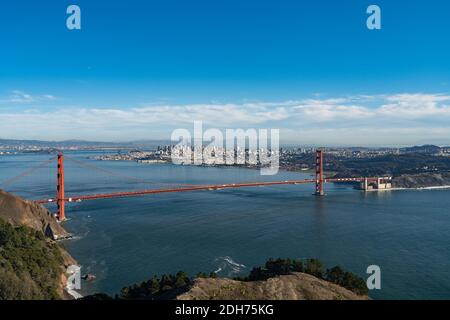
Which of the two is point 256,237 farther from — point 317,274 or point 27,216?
point 27,216

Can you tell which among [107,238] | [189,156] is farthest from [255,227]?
[189,156]

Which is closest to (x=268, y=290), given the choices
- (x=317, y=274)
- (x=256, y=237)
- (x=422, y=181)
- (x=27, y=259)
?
(x=317, y=274)

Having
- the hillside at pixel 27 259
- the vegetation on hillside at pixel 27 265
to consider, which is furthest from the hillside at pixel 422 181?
the vegetation on hillside at pixel 27 265

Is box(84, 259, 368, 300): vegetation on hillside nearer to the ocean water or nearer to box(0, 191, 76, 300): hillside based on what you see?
box(0, 191, 76, 300): hillside

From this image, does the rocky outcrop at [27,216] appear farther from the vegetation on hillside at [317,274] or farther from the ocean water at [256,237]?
the vegetation on hillside at [317,274]

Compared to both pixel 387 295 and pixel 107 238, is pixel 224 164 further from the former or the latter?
pixel 387 295

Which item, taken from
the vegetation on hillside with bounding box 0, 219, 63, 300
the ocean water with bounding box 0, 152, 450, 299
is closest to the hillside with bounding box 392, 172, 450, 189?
the ocean water with bounding box 0, 152, 450, 299
